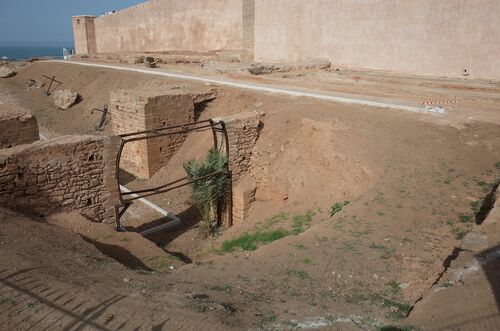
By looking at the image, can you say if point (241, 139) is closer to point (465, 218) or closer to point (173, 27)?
point (465, 218)

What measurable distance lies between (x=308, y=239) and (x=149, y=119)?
7815 mm

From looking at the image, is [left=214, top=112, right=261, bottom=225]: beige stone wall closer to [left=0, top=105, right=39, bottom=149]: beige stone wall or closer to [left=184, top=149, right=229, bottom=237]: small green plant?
[left=184, top=149, right=229, bottom=237]: small green plant

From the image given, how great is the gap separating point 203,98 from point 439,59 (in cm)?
1032

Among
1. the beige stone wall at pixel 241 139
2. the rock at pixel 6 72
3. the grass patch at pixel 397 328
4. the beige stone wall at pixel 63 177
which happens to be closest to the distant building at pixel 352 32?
the beige stone wall at pixel 241 139

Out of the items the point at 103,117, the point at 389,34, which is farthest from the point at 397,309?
the point at 103,117

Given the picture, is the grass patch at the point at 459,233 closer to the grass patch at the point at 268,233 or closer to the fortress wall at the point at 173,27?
the grass patch at the point at 268,233

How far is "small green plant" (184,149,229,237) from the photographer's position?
372 inches

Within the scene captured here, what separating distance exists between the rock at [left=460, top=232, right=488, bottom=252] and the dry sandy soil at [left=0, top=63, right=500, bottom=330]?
0.39 meters

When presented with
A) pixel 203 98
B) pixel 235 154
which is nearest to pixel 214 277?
pixel 235 154

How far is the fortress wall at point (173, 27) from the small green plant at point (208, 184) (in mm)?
21130

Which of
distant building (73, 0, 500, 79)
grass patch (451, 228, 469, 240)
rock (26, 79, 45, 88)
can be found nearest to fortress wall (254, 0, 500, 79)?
distant building (73, 0, 500, 79)

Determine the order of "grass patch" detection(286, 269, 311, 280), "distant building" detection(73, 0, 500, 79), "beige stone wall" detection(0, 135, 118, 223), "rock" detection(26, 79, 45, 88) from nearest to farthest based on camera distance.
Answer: "grass patch" detection(286, 269, 311, 280) < "beige stone wall" detection(0, 135, 118, 223) < "distant building" detection(73, 0, 500, 79) < "rock" detection(26, 79, 45, 88)

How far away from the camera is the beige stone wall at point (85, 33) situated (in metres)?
42.3

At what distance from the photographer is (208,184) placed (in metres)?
9.59
